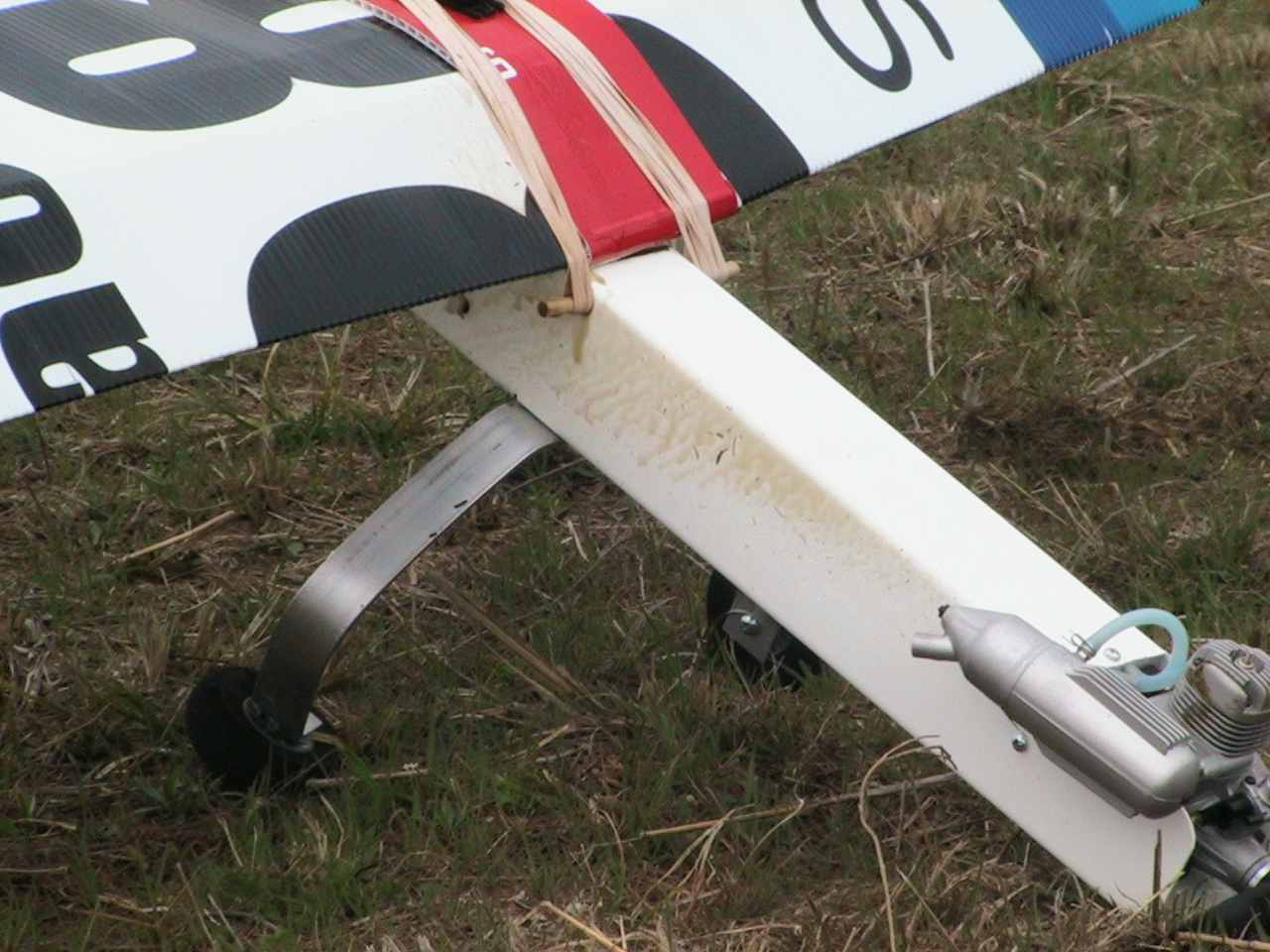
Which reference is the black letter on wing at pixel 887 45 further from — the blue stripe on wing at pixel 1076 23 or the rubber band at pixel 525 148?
the rubber band at pixel 525 148

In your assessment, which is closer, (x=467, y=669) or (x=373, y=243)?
(x=373, y=243)

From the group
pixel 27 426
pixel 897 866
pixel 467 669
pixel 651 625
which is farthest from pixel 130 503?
pixel 897 866

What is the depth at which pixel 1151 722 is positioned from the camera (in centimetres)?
115

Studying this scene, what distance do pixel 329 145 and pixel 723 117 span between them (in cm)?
43

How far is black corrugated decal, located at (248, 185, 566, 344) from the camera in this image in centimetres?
131

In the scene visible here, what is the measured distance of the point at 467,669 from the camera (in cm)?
198

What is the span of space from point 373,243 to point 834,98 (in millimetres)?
600

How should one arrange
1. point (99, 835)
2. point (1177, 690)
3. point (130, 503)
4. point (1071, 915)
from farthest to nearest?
point (130, 503), point (99, 835), point (1071, 915), point (1177, 690)

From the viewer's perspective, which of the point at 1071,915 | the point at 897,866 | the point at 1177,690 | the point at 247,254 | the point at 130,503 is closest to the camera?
the point at 1177,690

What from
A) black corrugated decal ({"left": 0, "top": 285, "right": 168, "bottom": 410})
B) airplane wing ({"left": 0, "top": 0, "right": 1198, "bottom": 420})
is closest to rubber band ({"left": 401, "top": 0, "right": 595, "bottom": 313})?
airplane wing ({"left": 0, "top": 0, "right": 1198, "bottom": 420})

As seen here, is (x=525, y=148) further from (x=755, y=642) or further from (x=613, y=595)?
(x=613, y=595)

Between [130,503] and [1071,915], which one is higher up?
[130,503]

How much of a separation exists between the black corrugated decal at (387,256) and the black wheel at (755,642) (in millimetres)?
595

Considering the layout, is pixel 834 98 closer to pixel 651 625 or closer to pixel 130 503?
pixel 651 625
